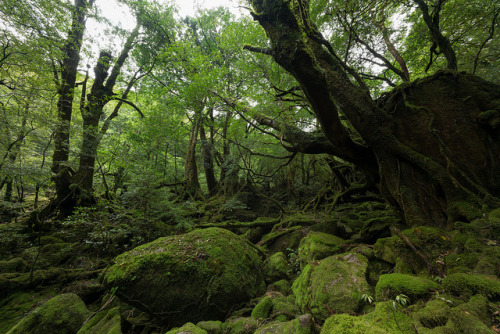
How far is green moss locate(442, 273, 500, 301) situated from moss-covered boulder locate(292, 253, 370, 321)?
79 cm

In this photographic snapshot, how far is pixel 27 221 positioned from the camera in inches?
262

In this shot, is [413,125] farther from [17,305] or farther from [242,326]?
[17,305]

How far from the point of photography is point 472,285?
1.66 meters

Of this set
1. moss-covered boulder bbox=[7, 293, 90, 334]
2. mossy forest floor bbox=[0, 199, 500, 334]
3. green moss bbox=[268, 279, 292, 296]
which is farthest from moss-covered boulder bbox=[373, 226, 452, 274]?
moss-covered boulder bbox=[7, 293, 90, 334]

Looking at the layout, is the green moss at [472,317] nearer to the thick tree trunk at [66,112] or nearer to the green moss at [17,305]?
the green moss at [17,305]

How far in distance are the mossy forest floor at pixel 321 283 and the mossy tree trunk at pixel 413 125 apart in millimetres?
645

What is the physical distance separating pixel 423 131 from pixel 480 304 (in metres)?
3.24

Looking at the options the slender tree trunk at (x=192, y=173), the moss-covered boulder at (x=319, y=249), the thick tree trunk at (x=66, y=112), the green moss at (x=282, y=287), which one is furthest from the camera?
the slender tree trunk at (x=192, y=173)

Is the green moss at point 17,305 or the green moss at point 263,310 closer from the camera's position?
the green moss at point 263,310

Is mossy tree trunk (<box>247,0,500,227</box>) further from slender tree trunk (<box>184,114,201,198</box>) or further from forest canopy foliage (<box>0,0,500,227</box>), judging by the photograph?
slender tree trunk (<box>184,114,201,198</box>)

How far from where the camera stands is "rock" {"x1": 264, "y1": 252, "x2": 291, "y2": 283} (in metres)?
4.01

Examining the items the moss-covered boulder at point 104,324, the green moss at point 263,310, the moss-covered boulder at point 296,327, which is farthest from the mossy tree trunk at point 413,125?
the moss-covered boulder at point 104,324

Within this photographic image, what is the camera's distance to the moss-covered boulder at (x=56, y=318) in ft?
9.69

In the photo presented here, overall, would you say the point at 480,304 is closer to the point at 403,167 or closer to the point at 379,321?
the point at 379,321
